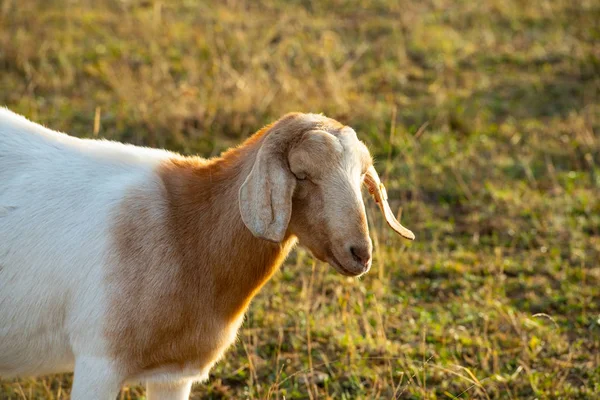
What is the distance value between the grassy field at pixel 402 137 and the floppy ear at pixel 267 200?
4.08 ft

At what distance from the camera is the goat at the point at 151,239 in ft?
12.0

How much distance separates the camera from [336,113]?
8.54 metres

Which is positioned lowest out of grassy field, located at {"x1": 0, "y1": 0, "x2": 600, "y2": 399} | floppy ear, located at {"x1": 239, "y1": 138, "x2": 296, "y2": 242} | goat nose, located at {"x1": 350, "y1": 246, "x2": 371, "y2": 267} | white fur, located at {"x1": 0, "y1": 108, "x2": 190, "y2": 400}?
grassy field, located at {"x1": 0, "y1": 0, "x2": 600, "y2": 399}

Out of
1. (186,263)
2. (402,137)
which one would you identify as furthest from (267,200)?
(402,137)

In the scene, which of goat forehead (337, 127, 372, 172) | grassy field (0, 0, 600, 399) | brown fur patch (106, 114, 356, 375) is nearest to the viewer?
goat forehead (337, 127, 372, 172)

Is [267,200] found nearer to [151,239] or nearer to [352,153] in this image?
[352,153]

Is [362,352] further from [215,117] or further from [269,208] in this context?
[215,117]

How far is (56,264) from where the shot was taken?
3.88m

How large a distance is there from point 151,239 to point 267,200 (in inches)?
25.9

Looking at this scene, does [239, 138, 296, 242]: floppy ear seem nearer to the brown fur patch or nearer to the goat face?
the goat face

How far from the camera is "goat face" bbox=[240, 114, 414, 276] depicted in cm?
357

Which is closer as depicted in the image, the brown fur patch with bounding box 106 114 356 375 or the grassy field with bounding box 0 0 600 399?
the brown fur patch with bounding box 106 114 356 375

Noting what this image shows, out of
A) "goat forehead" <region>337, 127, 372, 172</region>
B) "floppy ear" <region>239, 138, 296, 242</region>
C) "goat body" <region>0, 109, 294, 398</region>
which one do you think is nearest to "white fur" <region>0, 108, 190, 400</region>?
"goat body" <region>0, 109, 294, 398</region>

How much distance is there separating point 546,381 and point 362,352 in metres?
1.06
